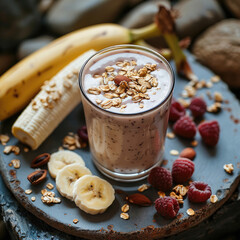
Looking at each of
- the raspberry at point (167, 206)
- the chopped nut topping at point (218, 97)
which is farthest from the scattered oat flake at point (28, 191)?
the chopped nut topping at point (218, 97)

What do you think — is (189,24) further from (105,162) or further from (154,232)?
(154,232)

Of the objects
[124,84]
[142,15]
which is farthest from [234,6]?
[124,84]

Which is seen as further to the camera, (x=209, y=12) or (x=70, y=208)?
(x=209, y=12)

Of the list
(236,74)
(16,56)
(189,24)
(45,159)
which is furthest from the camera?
(16,56)

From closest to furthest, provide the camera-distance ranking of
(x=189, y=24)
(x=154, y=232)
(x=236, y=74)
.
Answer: (x=154, y=232) → (x=236, y=74) → (x=189, y=24)

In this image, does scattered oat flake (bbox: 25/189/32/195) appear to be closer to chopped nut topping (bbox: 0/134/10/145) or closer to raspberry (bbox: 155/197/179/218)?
chopped nut topping (bbox: 0/134/10/145)

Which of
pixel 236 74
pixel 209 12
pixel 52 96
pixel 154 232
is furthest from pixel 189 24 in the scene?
pixel 154 232

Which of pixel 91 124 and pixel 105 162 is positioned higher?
pixel 91 124

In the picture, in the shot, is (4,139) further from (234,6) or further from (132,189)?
(234,6)

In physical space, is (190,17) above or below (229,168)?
above
